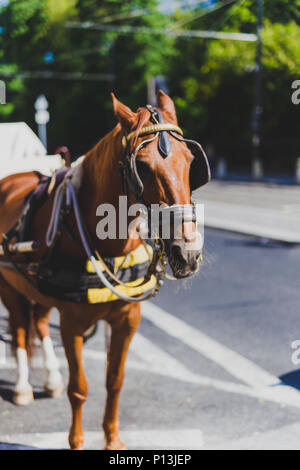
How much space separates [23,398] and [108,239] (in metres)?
2.04

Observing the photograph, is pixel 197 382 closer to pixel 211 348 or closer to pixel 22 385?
pixel 211 348

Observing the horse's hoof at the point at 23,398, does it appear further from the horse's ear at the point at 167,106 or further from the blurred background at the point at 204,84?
the blurred background at the point at 204,84

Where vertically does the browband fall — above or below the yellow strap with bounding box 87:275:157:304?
above

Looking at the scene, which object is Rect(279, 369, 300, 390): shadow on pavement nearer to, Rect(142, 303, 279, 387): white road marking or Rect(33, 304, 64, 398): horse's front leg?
Rect(142, 303, 279, 387): white road marking

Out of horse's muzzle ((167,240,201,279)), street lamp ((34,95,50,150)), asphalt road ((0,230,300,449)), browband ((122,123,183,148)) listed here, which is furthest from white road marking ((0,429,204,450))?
street lamp ((34,95,50,150))

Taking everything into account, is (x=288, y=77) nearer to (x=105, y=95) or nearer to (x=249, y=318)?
(x=105, y=95)

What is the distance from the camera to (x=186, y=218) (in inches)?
98.4

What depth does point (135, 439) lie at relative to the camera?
395cm

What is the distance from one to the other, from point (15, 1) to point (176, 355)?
11.3 ft

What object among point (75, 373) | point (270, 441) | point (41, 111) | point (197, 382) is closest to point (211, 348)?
point (197, 382)

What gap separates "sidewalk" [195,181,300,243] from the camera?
13.3 meters

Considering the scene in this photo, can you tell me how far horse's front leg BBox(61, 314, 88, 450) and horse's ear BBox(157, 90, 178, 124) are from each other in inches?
52.7

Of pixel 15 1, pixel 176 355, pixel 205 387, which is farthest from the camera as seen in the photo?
pixel 176 355
